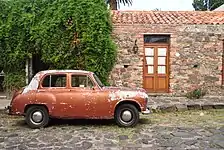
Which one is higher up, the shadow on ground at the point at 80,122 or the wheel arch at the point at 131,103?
the wheel arch at the point at 131,103

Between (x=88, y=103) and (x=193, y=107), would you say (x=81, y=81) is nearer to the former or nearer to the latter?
(x=88, y=103)

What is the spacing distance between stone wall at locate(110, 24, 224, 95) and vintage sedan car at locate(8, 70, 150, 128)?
589 cm

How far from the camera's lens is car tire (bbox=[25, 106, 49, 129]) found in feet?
29.4

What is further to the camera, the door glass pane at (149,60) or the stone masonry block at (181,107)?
the door glass pane at (149,60)

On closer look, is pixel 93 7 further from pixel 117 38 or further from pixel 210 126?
pixel 210 126

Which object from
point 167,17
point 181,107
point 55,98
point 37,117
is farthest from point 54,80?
point 167,17

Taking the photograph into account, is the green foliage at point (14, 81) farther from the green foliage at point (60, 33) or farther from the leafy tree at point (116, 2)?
the leafy tree at point (116, 2)

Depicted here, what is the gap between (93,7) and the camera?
553 inches

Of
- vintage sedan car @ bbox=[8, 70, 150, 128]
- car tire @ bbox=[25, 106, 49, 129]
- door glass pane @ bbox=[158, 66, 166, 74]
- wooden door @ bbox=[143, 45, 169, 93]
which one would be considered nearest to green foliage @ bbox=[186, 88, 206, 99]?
wooden door @ bbox=[143, 45, 169, 93]

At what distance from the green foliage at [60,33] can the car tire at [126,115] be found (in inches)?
199

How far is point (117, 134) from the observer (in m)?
8.20

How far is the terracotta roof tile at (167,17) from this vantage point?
49.7ft

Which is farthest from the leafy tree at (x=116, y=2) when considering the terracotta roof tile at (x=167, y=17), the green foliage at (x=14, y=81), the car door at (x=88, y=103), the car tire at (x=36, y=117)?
the car tire at (x=36, y=117)

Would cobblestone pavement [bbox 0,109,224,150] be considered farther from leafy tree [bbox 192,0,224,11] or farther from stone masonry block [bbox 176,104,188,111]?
leafy tree [bbox 192,0,224,11]
